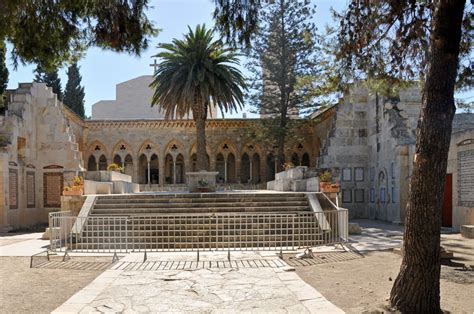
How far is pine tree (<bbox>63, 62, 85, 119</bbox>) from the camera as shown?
1495 inches

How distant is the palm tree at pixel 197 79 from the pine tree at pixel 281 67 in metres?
1.38

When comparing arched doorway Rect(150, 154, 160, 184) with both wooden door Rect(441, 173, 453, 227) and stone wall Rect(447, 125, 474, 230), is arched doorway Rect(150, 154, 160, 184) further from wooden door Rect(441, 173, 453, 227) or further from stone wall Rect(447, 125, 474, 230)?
stone wall Rect(447, 125, 474, 230)

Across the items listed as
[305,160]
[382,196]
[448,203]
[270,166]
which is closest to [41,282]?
[448,203]

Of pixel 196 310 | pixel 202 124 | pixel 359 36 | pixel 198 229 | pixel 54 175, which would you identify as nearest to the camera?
pixel 196 310

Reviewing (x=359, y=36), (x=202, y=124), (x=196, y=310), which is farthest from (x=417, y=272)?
(x=202, y=124)

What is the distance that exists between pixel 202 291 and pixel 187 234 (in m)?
5.69

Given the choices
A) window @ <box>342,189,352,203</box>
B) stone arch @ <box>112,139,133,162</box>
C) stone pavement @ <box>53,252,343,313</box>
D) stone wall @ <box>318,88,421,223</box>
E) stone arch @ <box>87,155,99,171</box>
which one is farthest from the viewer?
stone arch @ <box>87,155,99,171</box>

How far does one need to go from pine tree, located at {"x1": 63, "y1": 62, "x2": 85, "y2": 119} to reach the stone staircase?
83.3 ft

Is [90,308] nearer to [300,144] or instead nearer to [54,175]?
[54,175]

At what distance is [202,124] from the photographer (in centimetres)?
2695

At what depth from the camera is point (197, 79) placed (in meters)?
25.9

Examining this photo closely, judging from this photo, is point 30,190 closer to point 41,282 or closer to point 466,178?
point 41,282

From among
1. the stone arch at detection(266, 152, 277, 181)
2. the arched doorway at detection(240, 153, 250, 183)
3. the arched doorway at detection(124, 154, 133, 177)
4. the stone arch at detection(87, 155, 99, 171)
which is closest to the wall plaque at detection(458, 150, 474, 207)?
the stone arch at detection(266, 152, 277, 181)

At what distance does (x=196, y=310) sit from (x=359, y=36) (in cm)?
591
